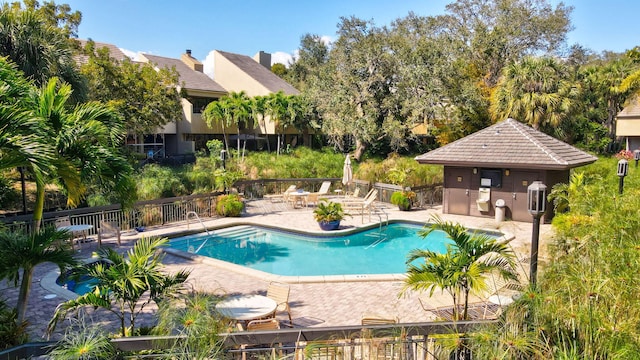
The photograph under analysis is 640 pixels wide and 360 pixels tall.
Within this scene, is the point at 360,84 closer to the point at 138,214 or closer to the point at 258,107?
the point at 258,107

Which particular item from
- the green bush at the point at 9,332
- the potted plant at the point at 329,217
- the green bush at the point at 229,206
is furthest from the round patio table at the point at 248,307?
the green bush at the point at 229,206

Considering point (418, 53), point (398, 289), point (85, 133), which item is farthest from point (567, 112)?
point (85, 133)

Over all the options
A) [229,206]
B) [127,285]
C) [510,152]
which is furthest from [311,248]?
[127,285]

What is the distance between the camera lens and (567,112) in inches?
952

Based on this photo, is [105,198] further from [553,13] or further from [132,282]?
[553,13]

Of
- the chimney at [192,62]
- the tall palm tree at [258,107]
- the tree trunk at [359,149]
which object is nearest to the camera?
the tall palm tree at [258,107]

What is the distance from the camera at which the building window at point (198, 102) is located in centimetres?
3066

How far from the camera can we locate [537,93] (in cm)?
2470

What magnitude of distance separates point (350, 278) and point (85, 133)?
6.16m

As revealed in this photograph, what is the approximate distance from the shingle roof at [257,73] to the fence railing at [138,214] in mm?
17580

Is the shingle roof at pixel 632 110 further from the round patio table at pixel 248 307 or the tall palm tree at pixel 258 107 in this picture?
the round patio table at pixel 248 307

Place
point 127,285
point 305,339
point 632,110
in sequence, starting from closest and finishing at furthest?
point 305,339, point 127,285, point 632,110

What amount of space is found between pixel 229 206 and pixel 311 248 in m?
4.32

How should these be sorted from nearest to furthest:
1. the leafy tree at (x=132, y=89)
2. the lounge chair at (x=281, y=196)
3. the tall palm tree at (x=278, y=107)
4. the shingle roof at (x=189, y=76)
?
the leafy tree at (x=132, y=89) < the lounge chair at (x=281, y=196) < the tall palm tree at (x=278, y=107) < the shingle roof at (x=189, y=76)
